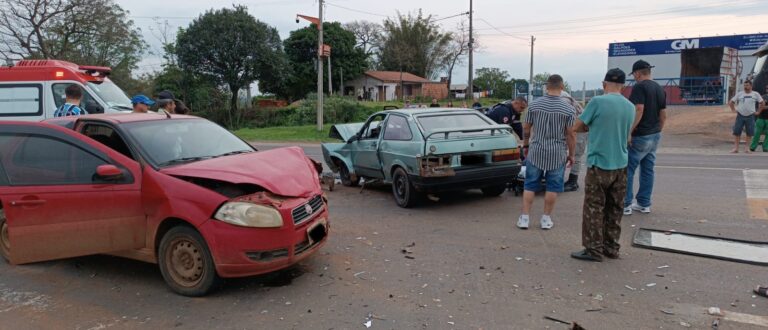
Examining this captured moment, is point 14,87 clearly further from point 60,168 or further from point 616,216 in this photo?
point 616,216

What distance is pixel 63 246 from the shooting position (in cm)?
454

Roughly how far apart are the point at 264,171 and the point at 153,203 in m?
0.93

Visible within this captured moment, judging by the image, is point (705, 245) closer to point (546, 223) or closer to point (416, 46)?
point (546, 223)

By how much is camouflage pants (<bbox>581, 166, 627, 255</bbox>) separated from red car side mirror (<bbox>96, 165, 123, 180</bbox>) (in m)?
4.19

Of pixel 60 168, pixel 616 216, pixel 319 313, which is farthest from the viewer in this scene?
pixel 616 216

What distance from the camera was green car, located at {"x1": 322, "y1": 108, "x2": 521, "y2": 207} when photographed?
7141 mm

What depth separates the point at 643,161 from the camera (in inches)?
262

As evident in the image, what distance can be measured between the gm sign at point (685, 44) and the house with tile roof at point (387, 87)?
88.5 ft

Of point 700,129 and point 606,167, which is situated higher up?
point 700,129

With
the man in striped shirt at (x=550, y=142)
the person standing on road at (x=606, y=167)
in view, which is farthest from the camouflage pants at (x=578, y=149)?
the person standing on road at (x=606, y=167)

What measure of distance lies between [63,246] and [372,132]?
519 centimetres


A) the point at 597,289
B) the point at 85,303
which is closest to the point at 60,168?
the point at 85,303

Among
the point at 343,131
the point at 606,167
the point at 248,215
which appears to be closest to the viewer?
the point at 248,215

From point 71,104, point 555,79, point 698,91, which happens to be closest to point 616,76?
point 555,79
